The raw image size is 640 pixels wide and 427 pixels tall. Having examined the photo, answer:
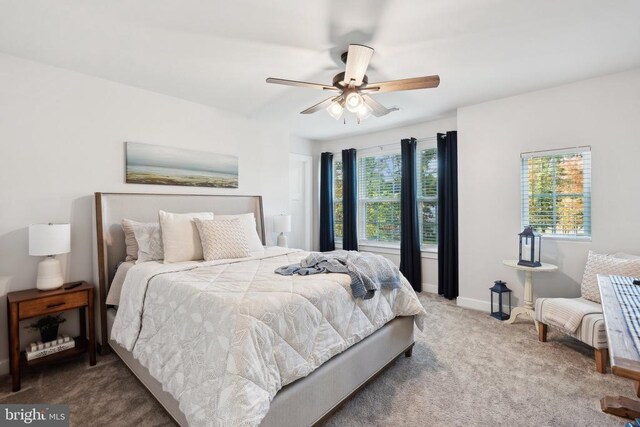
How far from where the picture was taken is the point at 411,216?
4465 millimetres

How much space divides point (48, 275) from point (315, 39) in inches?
107

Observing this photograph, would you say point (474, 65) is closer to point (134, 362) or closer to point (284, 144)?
point (284, 144)

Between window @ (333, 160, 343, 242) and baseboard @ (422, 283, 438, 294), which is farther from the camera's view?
window @ (333, 160, 343, 242)

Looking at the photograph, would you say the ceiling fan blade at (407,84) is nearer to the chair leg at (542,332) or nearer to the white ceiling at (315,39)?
the white ceiling at (315,39)

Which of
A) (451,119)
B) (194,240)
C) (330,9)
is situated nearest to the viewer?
(330,9)

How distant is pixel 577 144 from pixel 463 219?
4.37 ft

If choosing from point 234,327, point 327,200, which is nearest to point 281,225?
point 327,200

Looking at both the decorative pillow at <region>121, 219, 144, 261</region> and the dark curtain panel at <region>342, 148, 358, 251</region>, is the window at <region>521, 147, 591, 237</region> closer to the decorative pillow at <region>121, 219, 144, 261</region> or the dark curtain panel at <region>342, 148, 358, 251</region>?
the dark curtain panel at <region>342, 148, 358, 251</region>

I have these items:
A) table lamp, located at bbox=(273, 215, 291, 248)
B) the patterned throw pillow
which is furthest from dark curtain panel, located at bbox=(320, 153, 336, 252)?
the patterned throw pillow

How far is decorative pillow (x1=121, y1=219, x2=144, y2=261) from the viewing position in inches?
109

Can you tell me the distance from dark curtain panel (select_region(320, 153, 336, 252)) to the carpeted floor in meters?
2.81

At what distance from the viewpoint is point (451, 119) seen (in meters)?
4.17

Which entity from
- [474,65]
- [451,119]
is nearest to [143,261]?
[474,65]

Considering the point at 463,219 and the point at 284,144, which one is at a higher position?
the point at 284,144
